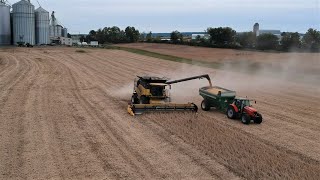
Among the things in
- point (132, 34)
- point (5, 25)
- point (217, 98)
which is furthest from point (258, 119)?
point (132, 34)

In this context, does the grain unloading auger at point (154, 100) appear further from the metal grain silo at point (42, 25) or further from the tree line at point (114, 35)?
the tree line at point (114, 35)

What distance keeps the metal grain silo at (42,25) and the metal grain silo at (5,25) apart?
610 cm

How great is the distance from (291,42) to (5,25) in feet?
178

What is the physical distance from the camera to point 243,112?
56.7ft

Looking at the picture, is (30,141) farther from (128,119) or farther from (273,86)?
(273,86)

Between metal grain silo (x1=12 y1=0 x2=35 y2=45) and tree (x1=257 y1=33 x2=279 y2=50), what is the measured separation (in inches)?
1889

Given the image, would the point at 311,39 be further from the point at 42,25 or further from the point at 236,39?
the point at 42,25

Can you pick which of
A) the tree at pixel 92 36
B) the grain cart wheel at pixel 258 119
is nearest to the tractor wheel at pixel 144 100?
the grain cart wheel at pixel 258 119

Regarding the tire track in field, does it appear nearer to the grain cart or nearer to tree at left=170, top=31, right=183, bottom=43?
the grain cart

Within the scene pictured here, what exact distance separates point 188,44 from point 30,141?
7943 centimetres

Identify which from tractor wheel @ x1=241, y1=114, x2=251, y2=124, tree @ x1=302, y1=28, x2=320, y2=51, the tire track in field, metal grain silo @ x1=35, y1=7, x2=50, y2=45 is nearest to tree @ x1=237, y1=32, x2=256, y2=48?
tree @ x1=302, y1=28, x2=320, y2=51

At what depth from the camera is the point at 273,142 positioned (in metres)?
14.2

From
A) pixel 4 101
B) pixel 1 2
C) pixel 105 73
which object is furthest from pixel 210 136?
pixel 1 2

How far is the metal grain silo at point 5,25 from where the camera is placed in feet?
257
